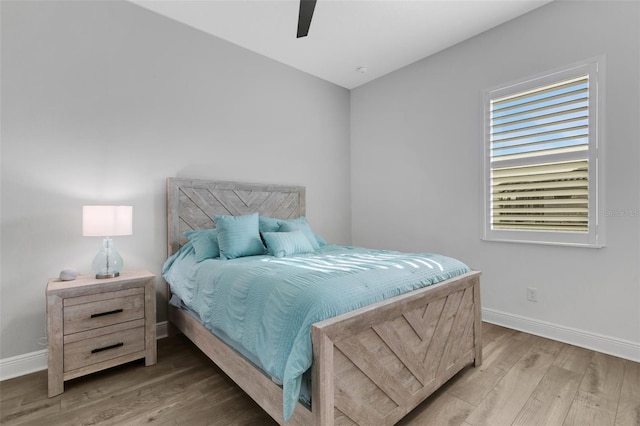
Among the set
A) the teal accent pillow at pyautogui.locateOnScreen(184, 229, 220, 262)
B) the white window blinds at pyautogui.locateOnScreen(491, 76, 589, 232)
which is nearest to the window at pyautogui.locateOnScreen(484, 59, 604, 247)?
the white window blinds at pyautogui.locateOnScreen(491, 76, 589, 232)

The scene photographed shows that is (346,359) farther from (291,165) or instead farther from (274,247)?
(291,165)

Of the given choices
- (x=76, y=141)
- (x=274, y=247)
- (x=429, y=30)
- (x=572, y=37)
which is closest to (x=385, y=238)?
(x=274, y=247)

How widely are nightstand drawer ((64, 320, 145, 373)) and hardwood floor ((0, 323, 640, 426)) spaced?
0.15 m

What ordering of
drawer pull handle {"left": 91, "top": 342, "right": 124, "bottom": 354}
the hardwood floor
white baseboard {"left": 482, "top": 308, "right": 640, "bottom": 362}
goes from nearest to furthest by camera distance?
the hardwood floor, drawer pull handle {"left": 91, "top": 342, "right": 124, "bottom": 354}, white baseboard {"left": 482, "top": 308, "right": 640, "bottom": 362}

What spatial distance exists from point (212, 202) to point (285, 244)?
978 millimetres

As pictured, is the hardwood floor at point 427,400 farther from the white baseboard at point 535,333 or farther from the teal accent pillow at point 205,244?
the teal accent pillow at point 205,244

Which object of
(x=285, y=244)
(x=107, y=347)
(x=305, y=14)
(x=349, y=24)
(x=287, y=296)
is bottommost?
(x=107, y=347)

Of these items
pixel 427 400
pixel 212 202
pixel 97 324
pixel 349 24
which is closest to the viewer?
pixel 427 400

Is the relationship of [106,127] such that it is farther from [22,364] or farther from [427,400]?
[427,400]

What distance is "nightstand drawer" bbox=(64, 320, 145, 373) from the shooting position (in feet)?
6.45

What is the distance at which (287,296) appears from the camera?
144 cm

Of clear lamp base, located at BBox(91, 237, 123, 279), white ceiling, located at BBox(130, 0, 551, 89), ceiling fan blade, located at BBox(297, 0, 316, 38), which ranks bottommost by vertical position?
clear lamp base, located at BBox(91, 237, 123, 279)

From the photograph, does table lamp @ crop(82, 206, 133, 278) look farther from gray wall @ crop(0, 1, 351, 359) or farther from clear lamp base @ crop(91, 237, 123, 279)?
gray wall @ crop(0, 1, 351, 359)

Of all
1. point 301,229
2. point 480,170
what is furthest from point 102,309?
point 480,170
